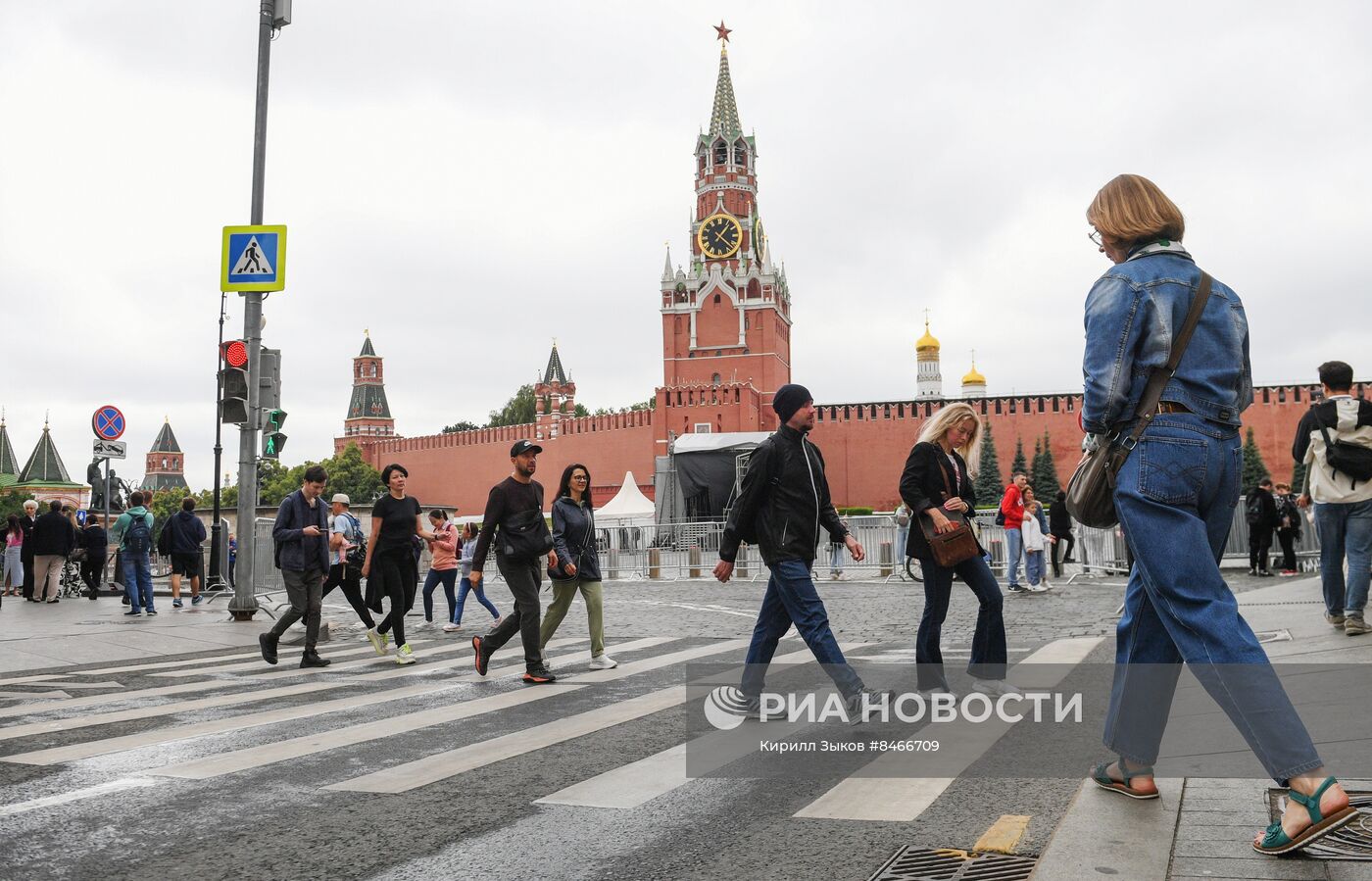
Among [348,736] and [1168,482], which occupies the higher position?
[1168,482]

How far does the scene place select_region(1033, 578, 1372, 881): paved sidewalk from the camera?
2598 mm

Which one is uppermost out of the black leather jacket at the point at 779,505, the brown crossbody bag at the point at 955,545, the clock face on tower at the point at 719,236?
the clock face on tower at the point at 719,236

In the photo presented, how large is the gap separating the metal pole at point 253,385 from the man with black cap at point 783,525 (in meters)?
7.41

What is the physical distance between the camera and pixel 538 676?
7098 mm

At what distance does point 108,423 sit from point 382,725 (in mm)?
13676

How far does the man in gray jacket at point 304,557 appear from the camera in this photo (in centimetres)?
854

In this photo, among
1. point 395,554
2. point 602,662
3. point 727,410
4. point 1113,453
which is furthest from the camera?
point 727,410

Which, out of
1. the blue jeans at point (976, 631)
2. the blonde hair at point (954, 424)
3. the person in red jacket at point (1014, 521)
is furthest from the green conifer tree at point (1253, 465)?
the blue jeans at point (976, 631)

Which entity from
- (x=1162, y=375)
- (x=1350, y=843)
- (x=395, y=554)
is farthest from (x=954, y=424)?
(x=395, y=554)

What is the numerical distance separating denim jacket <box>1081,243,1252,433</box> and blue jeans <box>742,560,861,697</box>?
2165mm

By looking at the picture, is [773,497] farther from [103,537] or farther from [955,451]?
[103,537]

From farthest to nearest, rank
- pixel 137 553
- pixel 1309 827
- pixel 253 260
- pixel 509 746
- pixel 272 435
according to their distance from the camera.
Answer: pixel 137 553 → pixel 272 435 → pixel 253 260 → pixel 509 746 → pixel 1309 827

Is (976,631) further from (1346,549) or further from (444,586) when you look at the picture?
(444,586)

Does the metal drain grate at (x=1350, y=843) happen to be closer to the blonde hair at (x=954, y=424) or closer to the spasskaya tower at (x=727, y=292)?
the blonde hair at (x=954, y=424)
